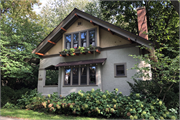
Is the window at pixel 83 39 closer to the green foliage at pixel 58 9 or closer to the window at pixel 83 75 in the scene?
the window at pixel 83 75

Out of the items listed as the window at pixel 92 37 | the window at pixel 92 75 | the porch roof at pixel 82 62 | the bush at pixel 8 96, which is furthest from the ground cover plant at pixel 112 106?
→ the window at pixel 92 37

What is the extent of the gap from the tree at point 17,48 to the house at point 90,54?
4.30 ft

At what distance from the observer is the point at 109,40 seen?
11336mm

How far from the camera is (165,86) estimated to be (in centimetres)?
706

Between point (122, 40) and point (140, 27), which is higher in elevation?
point (140, 27)

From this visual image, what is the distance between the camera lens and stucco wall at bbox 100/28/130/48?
1093 centimetres

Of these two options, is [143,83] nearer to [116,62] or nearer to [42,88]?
[116,62]

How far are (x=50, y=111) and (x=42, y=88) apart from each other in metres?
5.27

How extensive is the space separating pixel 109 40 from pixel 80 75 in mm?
3802

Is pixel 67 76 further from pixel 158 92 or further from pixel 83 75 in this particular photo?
pixel 158 92

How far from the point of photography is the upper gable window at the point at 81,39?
11814 millimetres

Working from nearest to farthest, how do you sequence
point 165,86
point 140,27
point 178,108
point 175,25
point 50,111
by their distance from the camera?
1. point 178,108
2. point 165,86
3. point 50,111
4. point 140,27
5. point 175,25

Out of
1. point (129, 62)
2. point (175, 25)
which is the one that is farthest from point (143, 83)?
point (175, 25)

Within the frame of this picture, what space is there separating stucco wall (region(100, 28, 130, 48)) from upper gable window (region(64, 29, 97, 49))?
67cm
